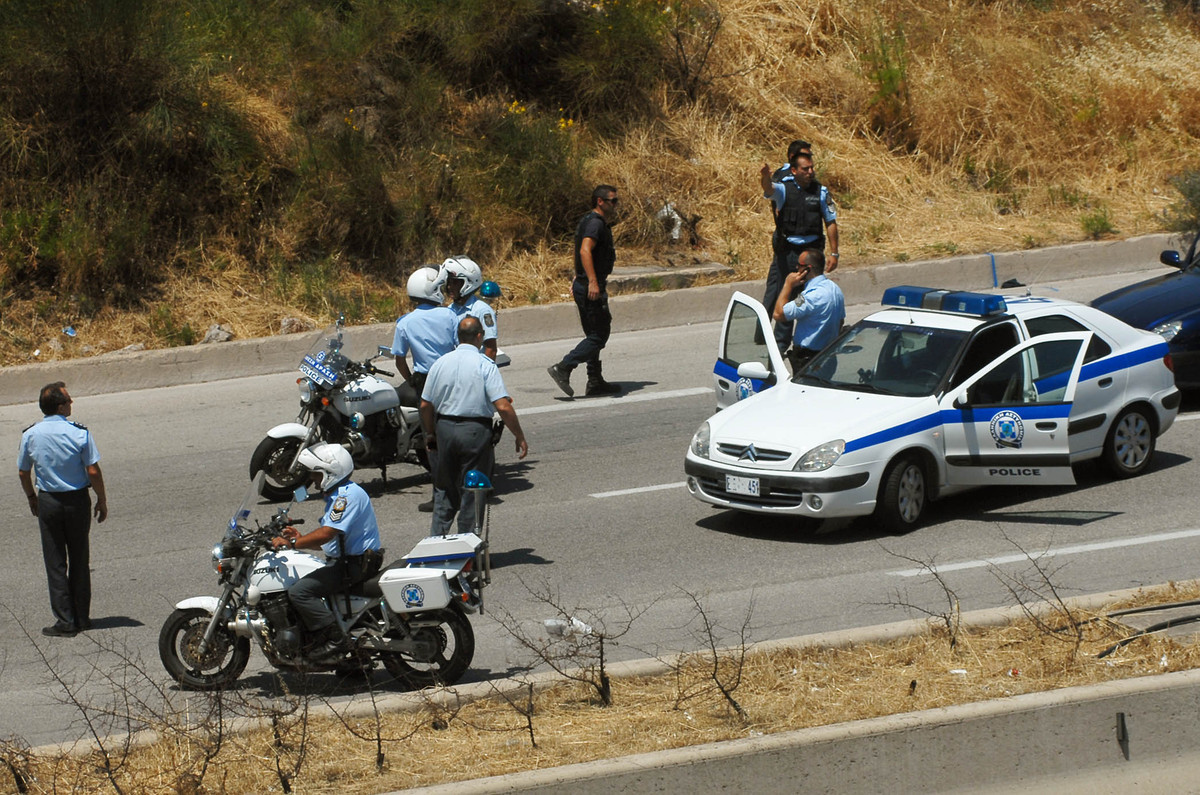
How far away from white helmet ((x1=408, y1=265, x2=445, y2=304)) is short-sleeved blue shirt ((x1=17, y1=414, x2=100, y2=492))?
3033mm

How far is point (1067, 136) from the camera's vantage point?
23.2 meters

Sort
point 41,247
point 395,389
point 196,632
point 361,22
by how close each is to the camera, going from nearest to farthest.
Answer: point 196,632, point 395,389, point 41,247, point 361,22

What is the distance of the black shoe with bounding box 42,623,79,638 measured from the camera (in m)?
8.53

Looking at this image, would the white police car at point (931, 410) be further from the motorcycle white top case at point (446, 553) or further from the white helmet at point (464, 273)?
the motorcycle white top case at point (446, 553)

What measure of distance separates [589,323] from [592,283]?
444 millimetres

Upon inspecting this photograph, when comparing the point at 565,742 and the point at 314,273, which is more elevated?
the point at 314,273

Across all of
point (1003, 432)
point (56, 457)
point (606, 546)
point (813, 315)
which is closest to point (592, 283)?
point (813, 315)

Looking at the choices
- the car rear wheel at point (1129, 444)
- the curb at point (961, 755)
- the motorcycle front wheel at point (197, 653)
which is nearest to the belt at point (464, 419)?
the motorcycle front wheel at point (197, 653)

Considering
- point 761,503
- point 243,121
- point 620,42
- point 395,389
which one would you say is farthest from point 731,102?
point 761,503

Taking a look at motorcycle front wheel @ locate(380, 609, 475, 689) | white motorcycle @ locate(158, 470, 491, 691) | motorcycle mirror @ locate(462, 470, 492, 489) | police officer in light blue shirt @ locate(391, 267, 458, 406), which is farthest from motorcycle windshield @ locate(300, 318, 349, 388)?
motorcycle front wheel @ locate(380, 609, 475, 689)

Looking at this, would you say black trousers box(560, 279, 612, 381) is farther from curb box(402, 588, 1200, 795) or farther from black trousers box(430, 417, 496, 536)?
curb box(402, 588, 1200, 795)

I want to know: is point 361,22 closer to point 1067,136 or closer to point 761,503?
point 1067,136

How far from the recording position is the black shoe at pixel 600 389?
13867 millimetres

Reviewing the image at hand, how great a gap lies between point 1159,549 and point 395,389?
236 inches
